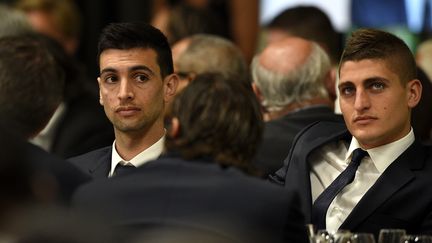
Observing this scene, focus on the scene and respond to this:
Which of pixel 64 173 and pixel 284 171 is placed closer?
pixel 64 173

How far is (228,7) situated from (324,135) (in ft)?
12.4

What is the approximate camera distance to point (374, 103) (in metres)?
4.66

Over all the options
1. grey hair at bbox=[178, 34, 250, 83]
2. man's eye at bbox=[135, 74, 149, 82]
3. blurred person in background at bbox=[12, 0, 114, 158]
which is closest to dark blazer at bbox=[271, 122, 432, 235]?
man's eye at bbox=[135, 74, 149, 82]

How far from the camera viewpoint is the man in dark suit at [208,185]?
363 cm

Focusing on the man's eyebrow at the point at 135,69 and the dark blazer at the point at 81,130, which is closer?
the man's eyebrow at the point at 135,69

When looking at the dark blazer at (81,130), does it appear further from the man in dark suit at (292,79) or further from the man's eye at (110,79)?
the man's eye at (110,79)

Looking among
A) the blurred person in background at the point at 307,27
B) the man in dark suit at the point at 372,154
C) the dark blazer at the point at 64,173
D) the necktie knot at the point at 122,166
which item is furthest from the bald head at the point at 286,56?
the dark blazer at the point at 64,173

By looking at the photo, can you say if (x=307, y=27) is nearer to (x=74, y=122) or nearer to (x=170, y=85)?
(x=74, y=122)

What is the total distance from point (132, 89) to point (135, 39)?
193 mm

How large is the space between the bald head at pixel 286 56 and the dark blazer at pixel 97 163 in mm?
1203

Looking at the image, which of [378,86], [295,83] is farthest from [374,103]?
[295,83]

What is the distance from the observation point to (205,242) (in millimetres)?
2961

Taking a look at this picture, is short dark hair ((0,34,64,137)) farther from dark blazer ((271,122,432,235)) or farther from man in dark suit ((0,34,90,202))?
dark blazer ((271,122,432,235))

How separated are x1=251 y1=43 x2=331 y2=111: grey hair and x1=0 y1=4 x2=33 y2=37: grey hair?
1.74m
